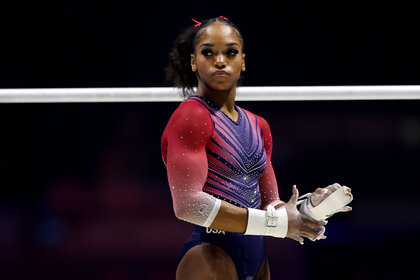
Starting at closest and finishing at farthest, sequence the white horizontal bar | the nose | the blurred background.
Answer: the nose → the white horizontal bar → the blurred background

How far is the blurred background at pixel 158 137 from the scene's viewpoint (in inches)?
83.4

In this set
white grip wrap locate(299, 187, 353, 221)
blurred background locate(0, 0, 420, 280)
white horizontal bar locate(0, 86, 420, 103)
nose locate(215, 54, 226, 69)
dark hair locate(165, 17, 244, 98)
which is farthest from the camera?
blurred background locate(0, 0, 420, 280)

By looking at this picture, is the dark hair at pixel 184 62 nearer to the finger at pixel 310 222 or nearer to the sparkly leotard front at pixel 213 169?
the sparkly leotard front at pixel 213 169

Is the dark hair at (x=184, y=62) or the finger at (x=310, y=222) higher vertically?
the dark hair at (x=184, y=62)

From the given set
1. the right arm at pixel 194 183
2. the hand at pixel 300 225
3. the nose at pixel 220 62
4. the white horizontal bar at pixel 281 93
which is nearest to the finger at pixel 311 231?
the hand at pixel 300 225

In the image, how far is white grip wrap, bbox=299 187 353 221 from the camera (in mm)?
1165

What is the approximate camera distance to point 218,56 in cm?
129

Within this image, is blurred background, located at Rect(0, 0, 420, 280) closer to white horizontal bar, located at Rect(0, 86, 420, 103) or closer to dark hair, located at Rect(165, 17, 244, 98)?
white horizontal bar, located at Rect(0, 86, 420, 103)

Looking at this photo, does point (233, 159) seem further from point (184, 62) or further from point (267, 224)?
point (184, 62)

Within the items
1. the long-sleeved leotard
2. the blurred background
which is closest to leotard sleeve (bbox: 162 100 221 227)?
the long-sleeved leotard

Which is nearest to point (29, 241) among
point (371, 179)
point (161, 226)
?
point (161, 226)

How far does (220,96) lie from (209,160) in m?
0.18

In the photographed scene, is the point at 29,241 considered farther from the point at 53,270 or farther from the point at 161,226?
the point at 161,226

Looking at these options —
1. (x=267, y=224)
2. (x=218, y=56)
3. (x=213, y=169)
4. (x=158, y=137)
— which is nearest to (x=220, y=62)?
(x=218, y=56)
